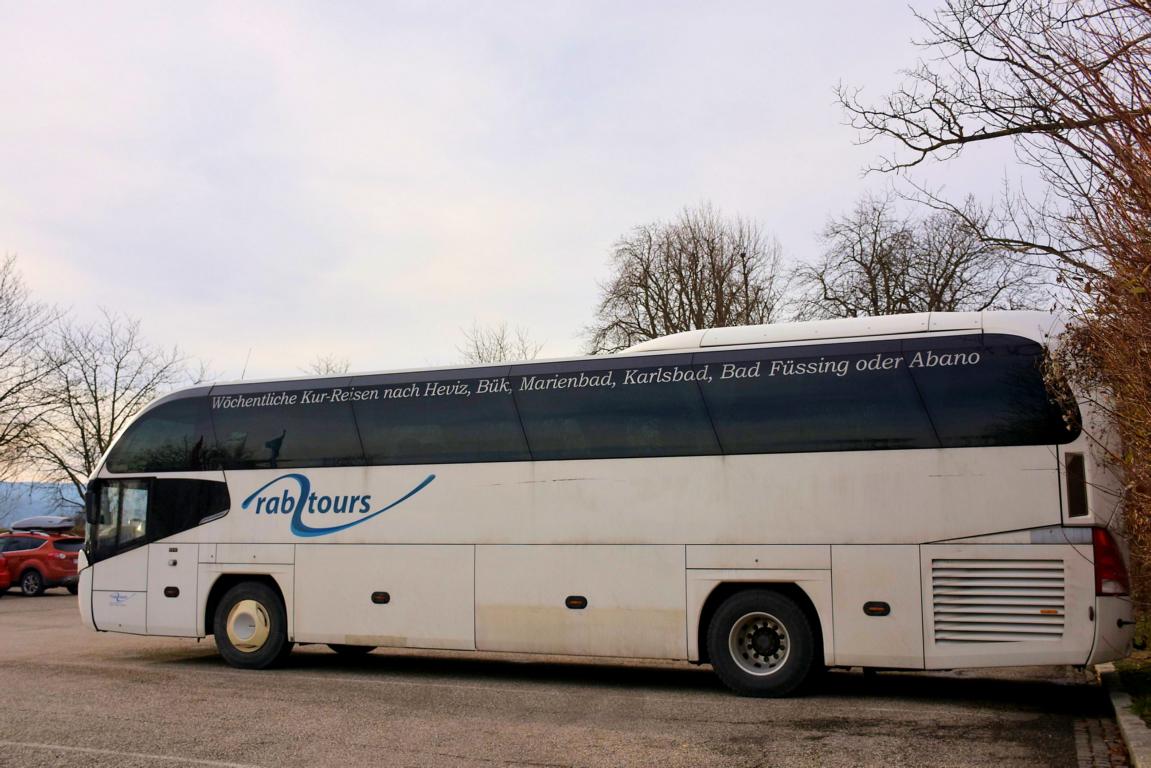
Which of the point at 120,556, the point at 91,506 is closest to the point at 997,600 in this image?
the point at 120,556

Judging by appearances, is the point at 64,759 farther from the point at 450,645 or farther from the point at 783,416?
the point at 783,416

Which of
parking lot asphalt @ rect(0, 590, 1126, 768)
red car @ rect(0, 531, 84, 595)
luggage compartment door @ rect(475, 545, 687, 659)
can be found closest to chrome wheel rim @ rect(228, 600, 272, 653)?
parking lot asphalt @ rect(0, 590, 1126, 768)

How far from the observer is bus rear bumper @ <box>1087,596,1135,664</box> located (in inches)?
374

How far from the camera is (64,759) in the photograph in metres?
8.01

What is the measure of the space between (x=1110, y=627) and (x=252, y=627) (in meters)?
9.58

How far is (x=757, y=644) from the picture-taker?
35.8 ft

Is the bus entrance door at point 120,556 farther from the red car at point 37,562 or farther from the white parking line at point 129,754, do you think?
the red car at point 37,562

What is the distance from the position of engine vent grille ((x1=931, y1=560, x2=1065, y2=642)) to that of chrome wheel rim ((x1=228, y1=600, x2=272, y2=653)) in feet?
26.0

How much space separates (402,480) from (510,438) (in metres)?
1.48

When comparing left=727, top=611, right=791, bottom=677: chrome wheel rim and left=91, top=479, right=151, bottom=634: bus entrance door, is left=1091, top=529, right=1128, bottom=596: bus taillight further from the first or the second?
left=91, top=479, right=151, bottom=634: bus entrance door

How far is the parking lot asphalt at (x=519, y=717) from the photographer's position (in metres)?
8.12

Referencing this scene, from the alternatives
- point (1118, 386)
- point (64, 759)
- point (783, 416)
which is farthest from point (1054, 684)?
point (64, 759)

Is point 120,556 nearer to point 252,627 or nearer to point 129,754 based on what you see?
point 252,627

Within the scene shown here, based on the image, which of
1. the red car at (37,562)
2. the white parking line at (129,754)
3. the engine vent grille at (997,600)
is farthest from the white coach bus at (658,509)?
the red car at (37,562)
